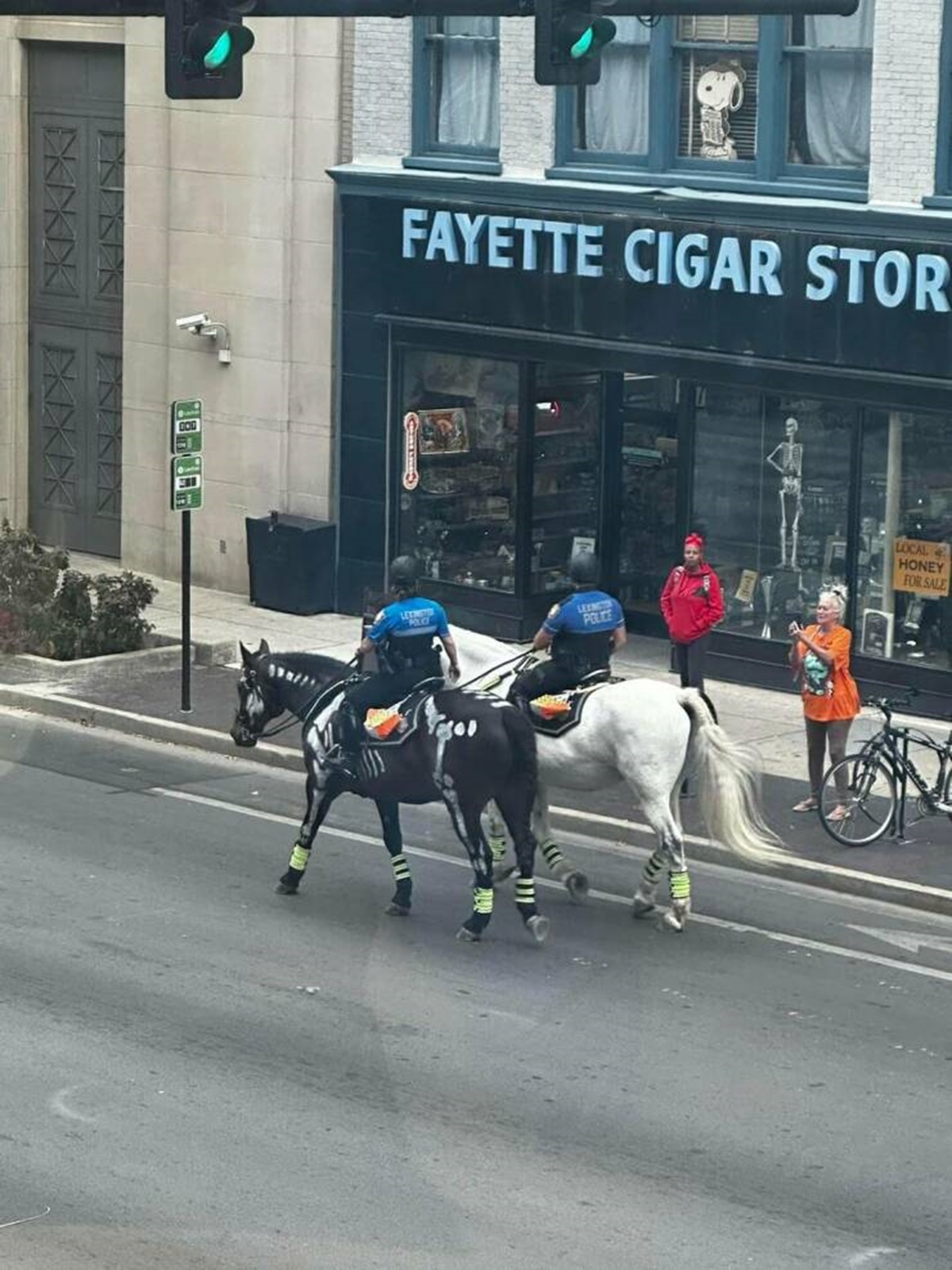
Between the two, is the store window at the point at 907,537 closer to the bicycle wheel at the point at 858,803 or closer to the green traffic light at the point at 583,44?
the bicycle wheel at the point at 858,803

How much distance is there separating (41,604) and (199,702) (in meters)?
2.68

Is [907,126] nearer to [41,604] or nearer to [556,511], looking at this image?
[556,511]

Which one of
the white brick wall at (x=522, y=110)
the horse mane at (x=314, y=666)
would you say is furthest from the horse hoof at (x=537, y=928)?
the white brick wall at (x=522, y=110)

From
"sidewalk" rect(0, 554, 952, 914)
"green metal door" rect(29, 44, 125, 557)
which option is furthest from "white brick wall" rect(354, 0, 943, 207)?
"sidewalk" rect(0, 554, 952, 914)

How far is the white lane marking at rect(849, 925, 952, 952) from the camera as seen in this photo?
14.8m

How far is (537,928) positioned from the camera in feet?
47.2

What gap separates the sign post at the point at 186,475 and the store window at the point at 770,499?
15.9 feet

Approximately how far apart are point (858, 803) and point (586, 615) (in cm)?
305

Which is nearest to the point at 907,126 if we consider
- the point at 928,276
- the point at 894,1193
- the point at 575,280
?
the point at 928,276

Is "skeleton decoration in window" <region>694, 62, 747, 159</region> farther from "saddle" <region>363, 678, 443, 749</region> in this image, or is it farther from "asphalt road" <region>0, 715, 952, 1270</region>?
"saddle" <region>363, 678, 443, 749</region>

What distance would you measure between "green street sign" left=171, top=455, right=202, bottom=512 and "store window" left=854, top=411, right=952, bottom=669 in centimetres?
587

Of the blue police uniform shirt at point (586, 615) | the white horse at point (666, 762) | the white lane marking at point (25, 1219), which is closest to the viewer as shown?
the white lane marking at point (25, 1219)

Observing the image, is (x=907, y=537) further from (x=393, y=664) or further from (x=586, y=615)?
(x=393, y=664)

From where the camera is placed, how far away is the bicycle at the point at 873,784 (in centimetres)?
1683
